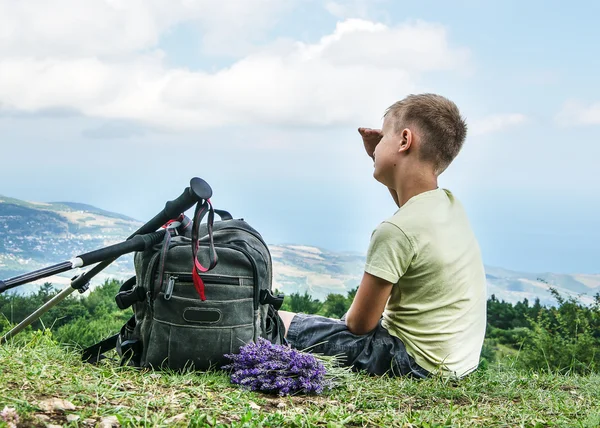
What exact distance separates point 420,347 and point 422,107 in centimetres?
136

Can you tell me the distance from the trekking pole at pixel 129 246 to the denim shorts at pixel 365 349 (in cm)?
107

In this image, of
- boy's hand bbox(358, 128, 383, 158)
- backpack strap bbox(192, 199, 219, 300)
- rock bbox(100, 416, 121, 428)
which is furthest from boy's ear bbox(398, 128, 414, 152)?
rock bbox(100, 416, 121, 428)

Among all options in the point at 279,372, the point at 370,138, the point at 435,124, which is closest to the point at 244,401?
the point at 279,372

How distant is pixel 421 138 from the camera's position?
4059mm

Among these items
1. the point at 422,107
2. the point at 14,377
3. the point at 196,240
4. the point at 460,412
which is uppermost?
the point at 422,107

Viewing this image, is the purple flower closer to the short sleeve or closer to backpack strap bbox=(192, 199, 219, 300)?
backpack strap bbox=(192, 199, 219, 300)

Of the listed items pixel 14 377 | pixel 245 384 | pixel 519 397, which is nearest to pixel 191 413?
pixel 245 384

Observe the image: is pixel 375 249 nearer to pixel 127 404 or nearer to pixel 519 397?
pixel 519 397

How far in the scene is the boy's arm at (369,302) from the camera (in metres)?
3.75

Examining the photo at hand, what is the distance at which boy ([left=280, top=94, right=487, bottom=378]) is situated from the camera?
149 inches

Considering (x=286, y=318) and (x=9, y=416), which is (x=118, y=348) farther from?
(x=9, y=416)

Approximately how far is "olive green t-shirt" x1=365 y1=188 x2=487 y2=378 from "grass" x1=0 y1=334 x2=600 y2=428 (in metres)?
0.21

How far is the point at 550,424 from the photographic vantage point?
3141mm

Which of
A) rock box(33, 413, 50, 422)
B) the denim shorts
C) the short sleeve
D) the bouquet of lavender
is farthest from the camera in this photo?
the denim shorts
